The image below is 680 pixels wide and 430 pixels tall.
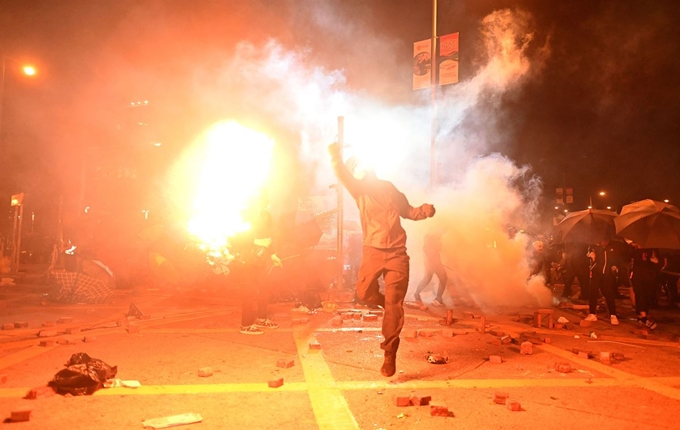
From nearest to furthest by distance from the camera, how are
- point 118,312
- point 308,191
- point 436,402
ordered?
point 436,402
point 118,312
point 308,191

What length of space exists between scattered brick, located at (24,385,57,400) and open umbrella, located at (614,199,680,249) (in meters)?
9.48

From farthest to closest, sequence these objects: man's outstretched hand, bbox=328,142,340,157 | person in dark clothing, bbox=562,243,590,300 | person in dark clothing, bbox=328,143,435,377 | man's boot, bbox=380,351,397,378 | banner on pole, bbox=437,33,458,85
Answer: banner on pole, bbox=437,33,458,85 < person in dark clothing, bbox=562,243,590,300 < man's outstretched hand, bbox=328,142,340,157 < person in dark clothing, bbox=328,143,435,377 < man's boot, bbox=380,351,397,378

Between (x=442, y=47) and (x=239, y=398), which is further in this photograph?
(x=442, y=47)

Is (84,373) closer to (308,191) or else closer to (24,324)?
(24,324)

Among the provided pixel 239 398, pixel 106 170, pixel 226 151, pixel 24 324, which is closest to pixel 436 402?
pixel 239 398

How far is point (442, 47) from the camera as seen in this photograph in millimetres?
15641

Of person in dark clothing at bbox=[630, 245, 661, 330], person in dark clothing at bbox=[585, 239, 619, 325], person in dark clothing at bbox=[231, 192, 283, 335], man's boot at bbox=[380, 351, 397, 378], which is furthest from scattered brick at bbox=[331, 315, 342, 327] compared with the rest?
person in dark clothing at bbox=[630, 245, 661, 330]

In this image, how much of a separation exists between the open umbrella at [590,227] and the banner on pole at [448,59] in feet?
19.7

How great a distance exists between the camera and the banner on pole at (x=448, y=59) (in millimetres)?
15398

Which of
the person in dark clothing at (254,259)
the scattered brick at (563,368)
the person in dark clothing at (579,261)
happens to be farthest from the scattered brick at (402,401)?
the person in dark clothing at (579,261)

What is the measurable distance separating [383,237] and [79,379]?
10.1 feet

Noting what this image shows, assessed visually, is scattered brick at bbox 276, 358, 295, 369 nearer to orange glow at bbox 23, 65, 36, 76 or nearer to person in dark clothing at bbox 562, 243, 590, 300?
person in dark clothing at bbox 562, 243, 590, 300

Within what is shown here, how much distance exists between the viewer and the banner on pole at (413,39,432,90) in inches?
619

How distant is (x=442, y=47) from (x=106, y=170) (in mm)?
17923
